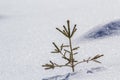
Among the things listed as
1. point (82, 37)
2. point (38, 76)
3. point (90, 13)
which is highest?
point (90, 13)

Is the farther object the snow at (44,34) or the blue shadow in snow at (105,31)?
the blue shadow in snow at (105,31)


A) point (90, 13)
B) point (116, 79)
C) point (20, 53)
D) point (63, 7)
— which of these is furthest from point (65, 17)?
point (116, 79)

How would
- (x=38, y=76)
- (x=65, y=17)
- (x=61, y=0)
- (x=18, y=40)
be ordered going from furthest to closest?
(x=61, y=0)
(x=65, y=17)
(x=18, y=40)
(x=38, y=76)

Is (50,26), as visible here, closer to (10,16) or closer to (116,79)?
(10,16)

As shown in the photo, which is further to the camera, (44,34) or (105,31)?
(44,34)

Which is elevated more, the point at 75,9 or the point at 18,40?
the point at 75,9

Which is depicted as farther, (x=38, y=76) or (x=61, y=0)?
(x=61, y=0)

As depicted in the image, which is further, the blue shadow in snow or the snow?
the blue shadow in snow

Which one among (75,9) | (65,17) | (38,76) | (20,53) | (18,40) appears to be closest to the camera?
(38,76)
